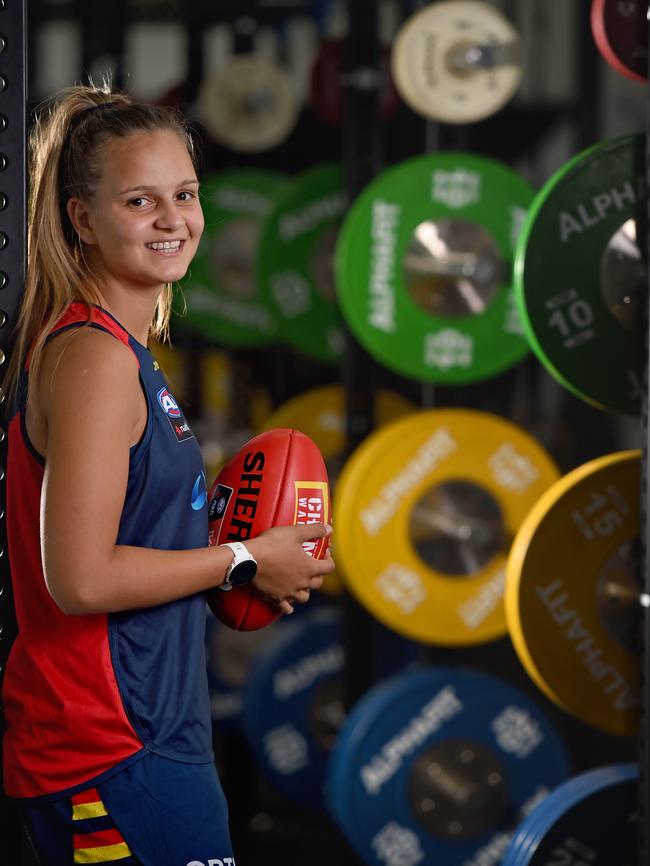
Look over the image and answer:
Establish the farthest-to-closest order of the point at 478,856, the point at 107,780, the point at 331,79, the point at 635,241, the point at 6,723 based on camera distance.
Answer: the point at 331,79
the point at 478,856
the point at 635,241
the point at 6,723
the point at 107,780

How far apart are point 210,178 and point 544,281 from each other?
207cm

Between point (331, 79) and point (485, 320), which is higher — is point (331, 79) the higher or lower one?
the higher one

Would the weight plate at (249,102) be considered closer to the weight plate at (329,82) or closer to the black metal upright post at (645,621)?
the weight plate at (329,82)

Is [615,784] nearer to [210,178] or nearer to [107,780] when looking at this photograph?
[107,780]

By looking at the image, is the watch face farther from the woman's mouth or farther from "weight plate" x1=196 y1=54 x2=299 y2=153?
"weight plate" x1=196 y1=54 x2=299 y2=153

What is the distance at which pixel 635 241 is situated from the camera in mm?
2242

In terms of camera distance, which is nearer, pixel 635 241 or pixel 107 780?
pixel 107 780

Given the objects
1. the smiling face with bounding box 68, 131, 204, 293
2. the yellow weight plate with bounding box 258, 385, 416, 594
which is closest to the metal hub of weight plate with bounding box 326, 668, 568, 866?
the yellow weight plate with bounding box 258, 385, 416, 594

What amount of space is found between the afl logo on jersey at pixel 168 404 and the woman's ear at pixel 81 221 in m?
0.20

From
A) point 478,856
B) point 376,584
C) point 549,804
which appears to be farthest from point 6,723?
point 478,856

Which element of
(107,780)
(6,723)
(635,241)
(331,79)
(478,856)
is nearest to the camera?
(107,780)

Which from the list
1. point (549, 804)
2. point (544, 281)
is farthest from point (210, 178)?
point (549, 804)

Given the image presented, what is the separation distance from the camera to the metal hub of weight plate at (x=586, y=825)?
2244 millimetres

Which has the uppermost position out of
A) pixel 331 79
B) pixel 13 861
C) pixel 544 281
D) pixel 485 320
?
pixel 331 79
